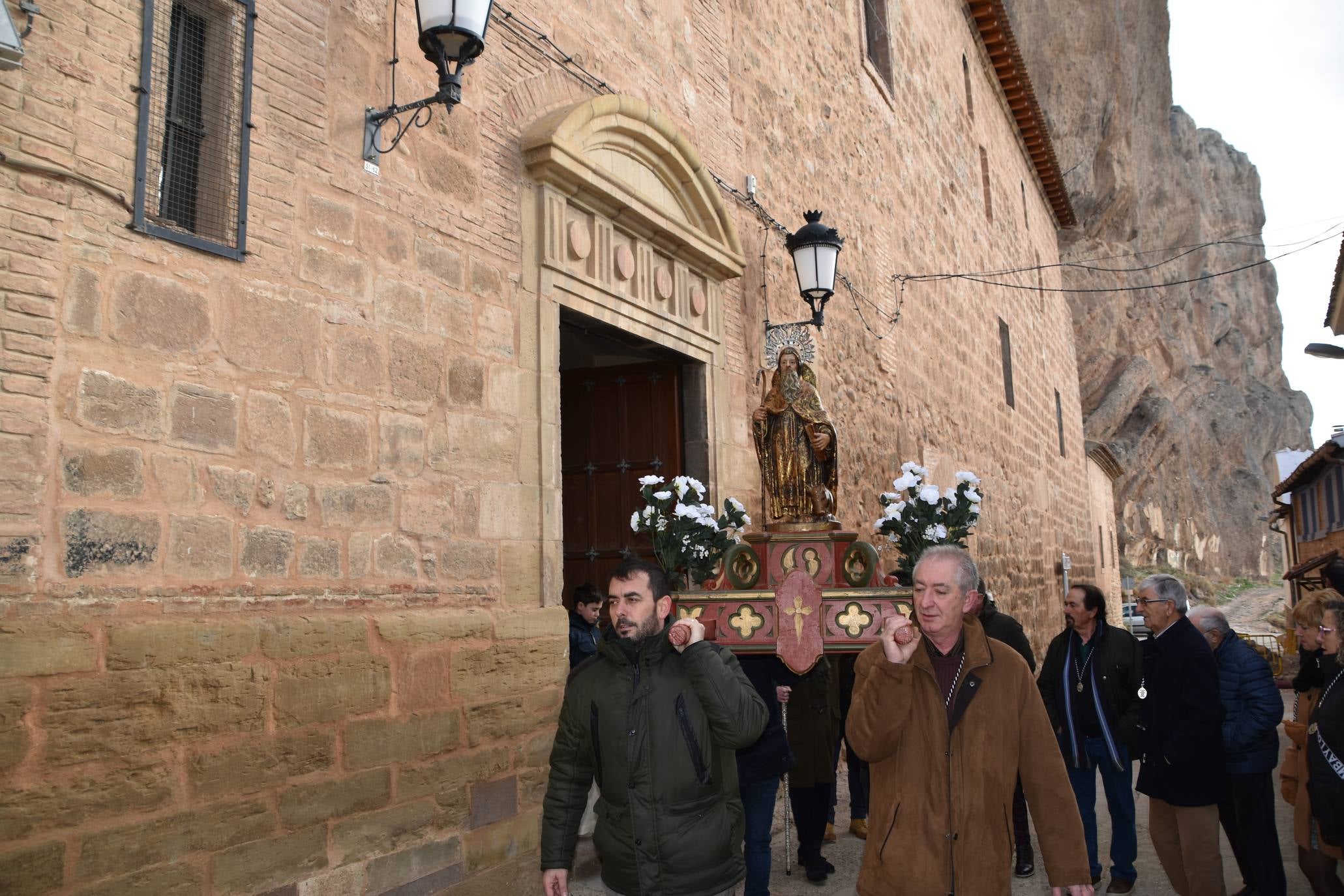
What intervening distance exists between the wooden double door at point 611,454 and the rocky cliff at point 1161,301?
2000cm

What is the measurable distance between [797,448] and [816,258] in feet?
6.47

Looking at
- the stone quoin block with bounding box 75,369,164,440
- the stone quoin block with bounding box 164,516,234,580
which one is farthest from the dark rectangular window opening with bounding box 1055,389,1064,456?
the stone quoin block with bounding box 75,369,164,440

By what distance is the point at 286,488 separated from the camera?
4.07 metres

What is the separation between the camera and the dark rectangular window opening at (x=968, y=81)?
15.2m

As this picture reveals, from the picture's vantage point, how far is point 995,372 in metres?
15.3

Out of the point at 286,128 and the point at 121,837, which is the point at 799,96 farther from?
the point at 121,837

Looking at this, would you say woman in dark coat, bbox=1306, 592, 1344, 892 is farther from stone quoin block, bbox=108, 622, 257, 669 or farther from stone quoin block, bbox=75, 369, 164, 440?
stone quoin block, bbox=75, 369, 164, 440

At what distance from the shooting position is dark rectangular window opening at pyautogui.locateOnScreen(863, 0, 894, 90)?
1184cm

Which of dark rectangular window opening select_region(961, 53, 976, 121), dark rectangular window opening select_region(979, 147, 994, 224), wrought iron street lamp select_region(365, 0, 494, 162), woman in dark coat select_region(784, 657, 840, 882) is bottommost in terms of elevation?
woman in dark coat select_region(784, 657, 840, 882)

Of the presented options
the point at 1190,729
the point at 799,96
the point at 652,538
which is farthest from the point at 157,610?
the point at 799,96

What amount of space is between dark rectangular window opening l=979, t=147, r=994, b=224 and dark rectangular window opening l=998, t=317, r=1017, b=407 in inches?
62.9

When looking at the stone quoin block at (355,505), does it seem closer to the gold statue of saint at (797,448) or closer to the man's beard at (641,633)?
the man's beard at (641,633)

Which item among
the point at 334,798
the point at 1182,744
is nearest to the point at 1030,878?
the point at 1182,744

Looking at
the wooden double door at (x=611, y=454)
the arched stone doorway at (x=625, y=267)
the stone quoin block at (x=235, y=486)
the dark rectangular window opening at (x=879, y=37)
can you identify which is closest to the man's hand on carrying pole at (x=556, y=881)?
the stone quoin block at (x=235, y=486)
